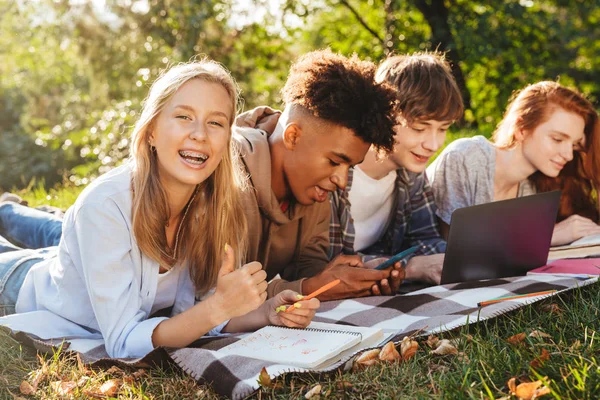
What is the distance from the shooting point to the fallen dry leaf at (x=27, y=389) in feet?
7.00

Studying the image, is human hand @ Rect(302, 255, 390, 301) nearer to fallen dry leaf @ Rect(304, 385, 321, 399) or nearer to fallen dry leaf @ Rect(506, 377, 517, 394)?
fallen dry leaf @ Rect(304, 385, 321, 399)

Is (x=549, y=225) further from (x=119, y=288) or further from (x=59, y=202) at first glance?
(x=59, y=202)

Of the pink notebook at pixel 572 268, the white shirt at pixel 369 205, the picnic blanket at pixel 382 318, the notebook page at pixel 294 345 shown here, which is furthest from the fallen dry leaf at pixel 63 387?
the pink notebook at pixel 572 268

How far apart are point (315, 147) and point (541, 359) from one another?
4.46 ft

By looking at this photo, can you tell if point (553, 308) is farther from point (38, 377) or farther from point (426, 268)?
point (38, 377)

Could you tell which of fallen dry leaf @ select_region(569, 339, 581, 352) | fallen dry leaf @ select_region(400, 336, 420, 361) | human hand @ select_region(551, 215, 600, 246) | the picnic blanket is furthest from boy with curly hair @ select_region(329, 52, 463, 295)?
fallen dry leaf @ select_region(569, 339, 581, 352)

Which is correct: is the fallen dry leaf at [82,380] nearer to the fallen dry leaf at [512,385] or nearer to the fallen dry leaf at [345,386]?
the fallen dry leaf at [345,386]

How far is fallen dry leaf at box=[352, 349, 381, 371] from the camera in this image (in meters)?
2.10

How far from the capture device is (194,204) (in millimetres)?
2689

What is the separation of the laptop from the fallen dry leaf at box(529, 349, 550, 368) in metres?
0.89

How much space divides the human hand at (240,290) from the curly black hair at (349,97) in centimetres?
92

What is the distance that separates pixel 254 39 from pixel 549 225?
881 cm

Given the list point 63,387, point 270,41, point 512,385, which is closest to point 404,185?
point 512,385

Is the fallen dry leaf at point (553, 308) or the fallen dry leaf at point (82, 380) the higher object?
the fallen dry leaf at point (553, 308)
